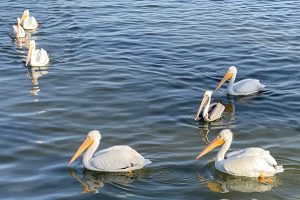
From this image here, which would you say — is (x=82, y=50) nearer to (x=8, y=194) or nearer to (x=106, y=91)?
(x=106, y=91)

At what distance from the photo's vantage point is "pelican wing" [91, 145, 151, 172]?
9.87 m

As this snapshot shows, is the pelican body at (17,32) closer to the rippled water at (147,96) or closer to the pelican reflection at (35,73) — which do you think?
the rippled water at (147,96)

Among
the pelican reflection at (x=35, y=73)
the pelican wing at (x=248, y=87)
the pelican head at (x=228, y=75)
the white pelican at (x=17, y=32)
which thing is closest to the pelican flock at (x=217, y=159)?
the pelican wing at (x=248, y=87)

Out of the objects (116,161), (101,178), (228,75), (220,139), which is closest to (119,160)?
(116,161)

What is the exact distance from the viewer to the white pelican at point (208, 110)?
12.5 meters

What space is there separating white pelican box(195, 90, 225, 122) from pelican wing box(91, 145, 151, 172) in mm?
2836

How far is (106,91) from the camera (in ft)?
47.0

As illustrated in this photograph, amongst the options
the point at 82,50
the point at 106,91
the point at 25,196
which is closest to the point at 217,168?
the point at 25,196

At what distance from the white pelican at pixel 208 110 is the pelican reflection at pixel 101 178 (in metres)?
2.72

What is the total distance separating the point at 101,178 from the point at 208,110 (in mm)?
3375

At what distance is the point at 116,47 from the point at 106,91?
12.2ft

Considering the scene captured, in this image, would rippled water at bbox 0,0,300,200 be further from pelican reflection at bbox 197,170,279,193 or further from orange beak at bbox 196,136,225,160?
orange beak at bbox 196,136,225,160

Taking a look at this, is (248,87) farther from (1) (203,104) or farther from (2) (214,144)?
(2) (214,144)

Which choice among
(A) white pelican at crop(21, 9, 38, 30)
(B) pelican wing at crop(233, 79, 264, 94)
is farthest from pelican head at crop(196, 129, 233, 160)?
(A) white pelican at crop(21, 9, 38, 30)
